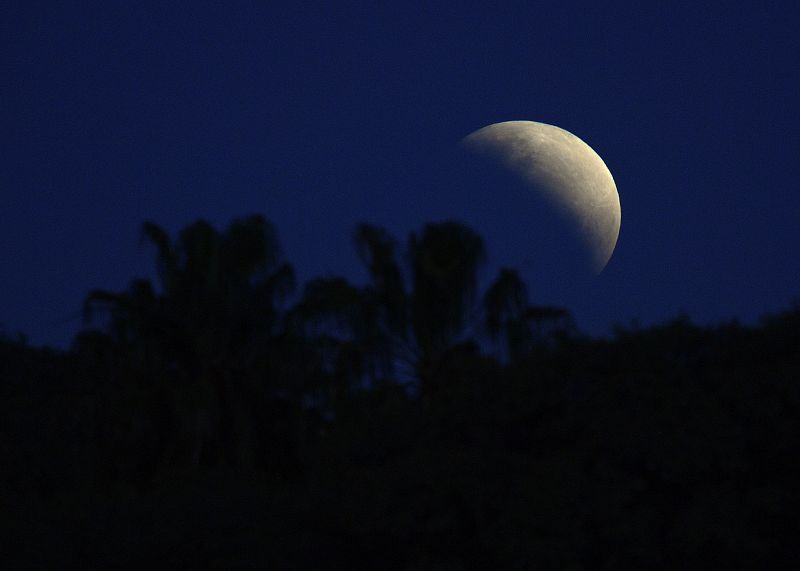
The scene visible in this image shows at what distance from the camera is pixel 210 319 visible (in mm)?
17859

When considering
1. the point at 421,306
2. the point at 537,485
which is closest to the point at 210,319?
the point at 421,306

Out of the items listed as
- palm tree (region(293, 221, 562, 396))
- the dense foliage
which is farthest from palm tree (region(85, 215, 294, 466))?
the dense foliage

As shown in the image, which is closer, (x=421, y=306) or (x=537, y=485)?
(x=537, y=485)

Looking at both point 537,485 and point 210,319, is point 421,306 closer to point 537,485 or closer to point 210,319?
point 210,319

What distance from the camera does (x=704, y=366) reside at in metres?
8.34

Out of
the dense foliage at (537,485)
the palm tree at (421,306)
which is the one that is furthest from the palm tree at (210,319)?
the dense foliage at (537,485)

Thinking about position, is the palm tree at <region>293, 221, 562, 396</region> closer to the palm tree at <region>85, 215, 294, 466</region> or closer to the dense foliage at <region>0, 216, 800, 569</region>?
the palm tree at <region>85, 215, 294, 466</region>

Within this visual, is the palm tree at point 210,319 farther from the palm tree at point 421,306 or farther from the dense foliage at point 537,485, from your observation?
the dense foliage at point 537,485

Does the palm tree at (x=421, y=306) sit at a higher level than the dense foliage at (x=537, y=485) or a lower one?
higher

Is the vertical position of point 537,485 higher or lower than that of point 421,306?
lower

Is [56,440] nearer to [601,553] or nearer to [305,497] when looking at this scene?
[305,497]

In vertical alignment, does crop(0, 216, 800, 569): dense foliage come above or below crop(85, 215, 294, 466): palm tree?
below

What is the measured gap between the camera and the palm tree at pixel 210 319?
17406mm

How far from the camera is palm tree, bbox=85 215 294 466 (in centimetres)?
1741
